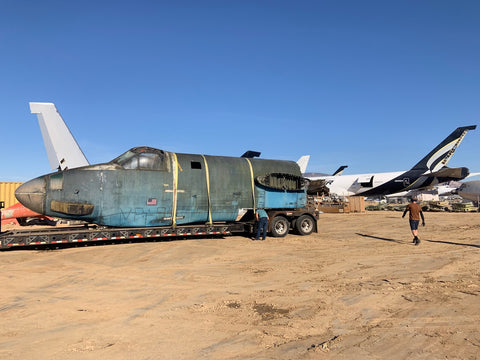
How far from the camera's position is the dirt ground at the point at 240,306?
3844mm

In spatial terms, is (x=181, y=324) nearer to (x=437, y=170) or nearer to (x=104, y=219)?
(x=104, y=219)

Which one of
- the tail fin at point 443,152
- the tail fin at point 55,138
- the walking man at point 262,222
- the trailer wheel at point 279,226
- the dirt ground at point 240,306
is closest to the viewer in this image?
the dirt ground at point 240,306

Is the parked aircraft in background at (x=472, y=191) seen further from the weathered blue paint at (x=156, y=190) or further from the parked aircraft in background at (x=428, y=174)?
the weathered blue paint at (x=156, y=190)

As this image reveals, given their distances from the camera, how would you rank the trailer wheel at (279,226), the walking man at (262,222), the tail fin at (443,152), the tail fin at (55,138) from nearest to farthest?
1. the walking man at (262,222)
2. the trailer wheel at (279,226)
3. the tail fin at (55,138)
4. the tail fin at (443,152)

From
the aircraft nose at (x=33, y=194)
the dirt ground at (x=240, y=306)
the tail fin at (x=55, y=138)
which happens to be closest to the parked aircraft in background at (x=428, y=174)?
the tail fin at (x=55, y=138)

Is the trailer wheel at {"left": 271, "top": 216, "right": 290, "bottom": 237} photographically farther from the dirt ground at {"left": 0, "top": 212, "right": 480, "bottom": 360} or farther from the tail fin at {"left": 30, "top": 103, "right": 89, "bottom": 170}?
the tail fin at {"left": 30, "top": 103, "right": 89, "bottom": 170}

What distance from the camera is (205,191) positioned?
13.4 m

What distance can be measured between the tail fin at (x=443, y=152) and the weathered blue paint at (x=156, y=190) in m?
25.3

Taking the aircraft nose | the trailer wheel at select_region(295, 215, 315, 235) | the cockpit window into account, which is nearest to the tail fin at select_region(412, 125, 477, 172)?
the trailer wheel at select_region(295, 215, 315, 235)

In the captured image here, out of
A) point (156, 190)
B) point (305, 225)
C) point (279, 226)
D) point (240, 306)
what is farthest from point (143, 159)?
point (240, 306)

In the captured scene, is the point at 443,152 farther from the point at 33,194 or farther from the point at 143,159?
the point at 33,194

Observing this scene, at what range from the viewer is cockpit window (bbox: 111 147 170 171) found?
12158mm

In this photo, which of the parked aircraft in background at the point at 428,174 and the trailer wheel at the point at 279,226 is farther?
the parked aircraft in background at the point at 428,174

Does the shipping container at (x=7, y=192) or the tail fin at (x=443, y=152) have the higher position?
the tail fin at (x=443, y=152)
